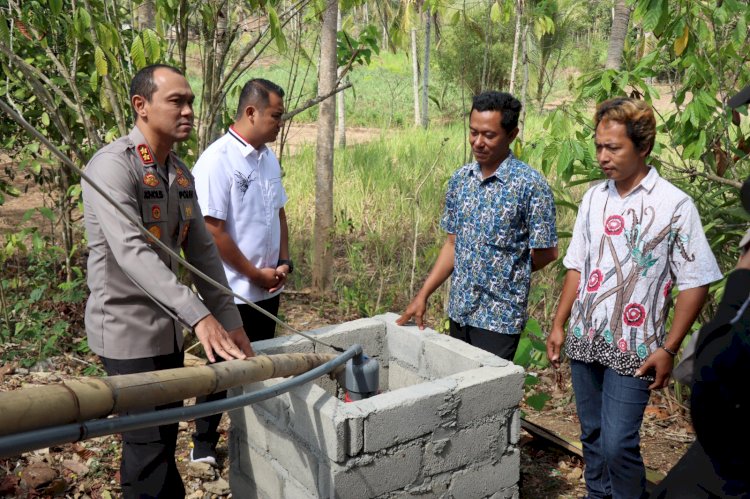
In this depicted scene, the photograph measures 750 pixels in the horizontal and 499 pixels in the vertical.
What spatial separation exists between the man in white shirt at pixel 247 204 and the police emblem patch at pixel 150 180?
25.2 inches

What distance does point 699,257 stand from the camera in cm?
Result: 246

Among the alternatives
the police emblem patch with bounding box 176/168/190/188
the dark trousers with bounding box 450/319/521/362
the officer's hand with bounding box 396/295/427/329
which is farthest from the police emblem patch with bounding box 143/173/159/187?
the dark trousers with bounding box 450/319/521/362

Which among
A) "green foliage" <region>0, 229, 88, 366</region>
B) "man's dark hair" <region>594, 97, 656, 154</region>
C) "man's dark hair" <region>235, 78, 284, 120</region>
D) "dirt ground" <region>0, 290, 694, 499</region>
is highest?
"man's dark hair" <region>235, 78, 284, 120</region>

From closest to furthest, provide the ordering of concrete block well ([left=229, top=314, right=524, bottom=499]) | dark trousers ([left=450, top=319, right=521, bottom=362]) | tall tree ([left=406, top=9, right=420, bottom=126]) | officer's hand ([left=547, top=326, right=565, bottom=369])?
concrete block well ([left=229, top=314, right=524, bottom=499]) → officer's hand ([left=547, top=326, right=565, bottom=369]) → dark trousers ([left=450, top=319, right=521, bottom=362]) → tall tree ([left=406, top=9, right=420, bottom=126])

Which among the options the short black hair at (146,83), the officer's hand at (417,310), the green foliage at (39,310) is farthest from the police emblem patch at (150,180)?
the green foliage at (39,310)

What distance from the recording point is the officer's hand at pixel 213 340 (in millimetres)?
2279

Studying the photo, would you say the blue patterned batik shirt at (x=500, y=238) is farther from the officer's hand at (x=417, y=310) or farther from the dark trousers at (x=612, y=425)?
the dark trousers at (x=612, y=425)

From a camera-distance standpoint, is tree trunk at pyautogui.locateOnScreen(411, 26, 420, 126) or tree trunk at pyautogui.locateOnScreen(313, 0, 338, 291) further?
tree trunk at pyautogui.locateOnScreen(411, 26, 420, 126)

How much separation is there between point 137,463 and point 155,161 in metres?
1.01

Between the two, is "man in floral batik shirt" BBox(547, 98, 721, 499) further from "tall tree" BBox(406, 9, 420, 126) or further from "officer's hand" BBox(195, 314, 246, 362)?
"tall tree" BBox(406, 9, 420, 126)

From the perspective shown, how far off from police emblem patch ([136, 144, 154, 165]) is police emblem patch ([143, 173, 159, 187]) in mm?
41

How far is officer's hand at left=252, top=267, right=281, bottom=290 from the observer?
3248mm

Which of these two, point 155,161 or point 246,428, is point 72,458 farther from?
point 155,161

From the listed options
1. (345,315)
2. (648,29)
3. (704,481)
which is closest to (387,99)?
(345,315)
